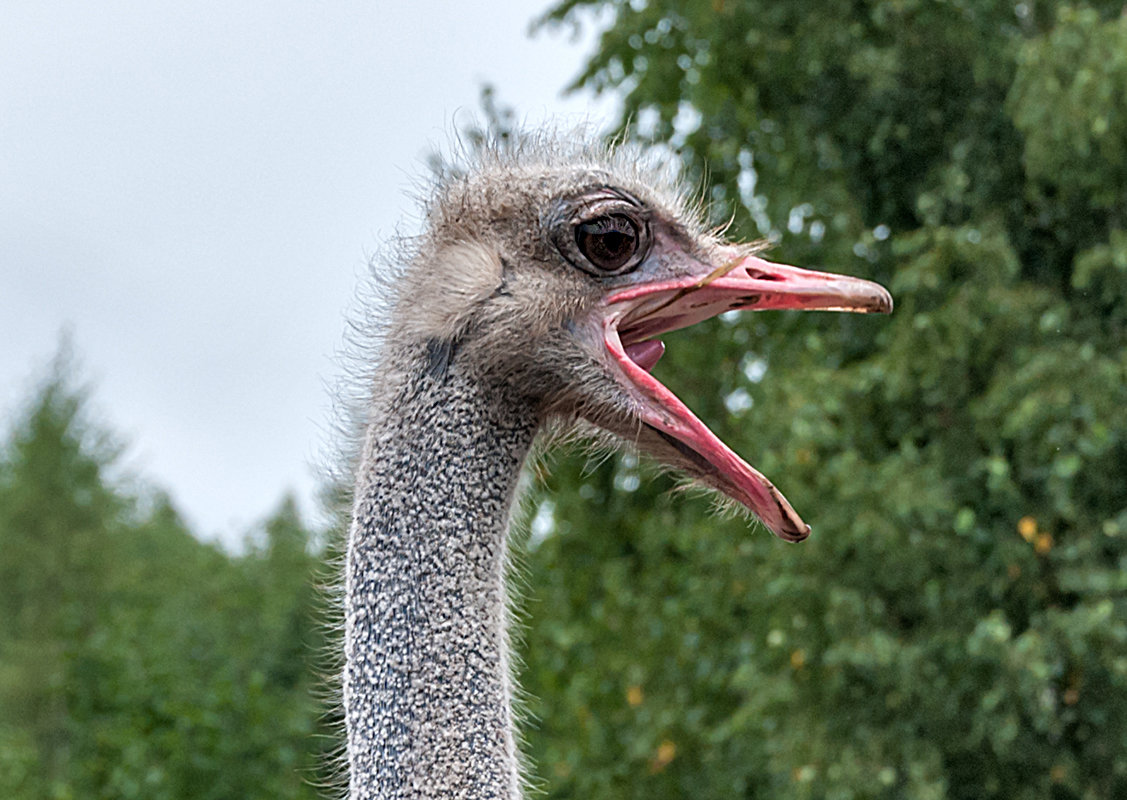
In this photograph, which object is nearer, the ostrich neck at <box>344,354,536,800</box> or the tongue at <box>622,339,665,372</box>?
the ostrich neck at <box>344,354,536,800</box>

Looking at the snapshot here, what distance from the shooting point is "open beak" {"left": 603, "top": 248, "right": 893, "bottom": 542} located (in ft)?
8.02

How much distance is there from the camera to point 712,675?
681 cm

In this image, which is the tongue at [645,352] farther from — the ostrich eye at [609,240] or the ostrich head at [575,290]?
the ostrich eye at [609,240]

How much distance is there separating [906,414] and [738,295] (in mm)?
3639

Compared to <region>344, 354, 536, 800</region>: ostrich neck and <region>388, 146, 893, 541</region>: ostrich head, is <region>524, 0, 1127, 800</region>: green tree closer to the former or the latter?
<region>388, 146, 893, 541</region>: ostrich head

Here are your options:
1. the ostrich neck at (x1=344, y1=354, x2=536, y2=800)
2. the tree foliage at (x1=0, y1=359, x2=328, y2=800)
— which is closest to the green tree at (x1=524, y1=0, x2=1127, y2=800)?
the tree foliage at (x1=0, y1=359, x2=328, y2=800)

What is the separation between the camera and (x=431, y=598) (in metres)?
2.40

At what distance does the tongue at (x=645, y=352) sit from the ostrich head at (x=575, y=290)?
88 mm

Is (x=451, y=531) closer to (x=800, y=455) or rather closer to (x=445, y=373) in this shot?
(x=445, y=373)

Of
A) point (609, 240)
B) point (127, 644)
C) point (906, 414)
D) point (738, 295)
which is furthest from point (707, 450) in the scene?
point (127, 644)

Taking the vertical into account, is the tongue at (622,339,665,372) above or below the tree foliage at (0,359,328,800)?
above

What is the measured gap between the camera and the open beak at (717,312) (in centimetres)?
245

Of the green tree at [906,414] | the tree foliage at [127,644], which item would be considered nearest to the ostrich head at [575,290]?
the green tree at [906,414]

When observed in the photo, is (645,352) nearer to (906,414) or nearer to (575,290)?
(575,290)
